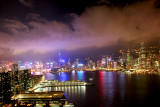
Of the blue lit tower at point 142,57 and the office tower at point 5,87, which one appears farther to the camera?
the blue lit tower at point 142,57

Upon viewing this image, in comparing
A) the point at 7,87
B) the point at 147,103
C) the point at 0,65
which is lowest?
the point at 147,103

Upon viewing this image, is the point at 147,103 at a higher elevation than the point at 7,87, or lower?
lower

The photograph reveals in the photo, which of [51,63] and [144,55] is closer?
[144,55]

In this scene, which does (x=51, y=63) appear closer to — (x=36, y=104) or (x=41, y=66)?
(x=41, y=66)

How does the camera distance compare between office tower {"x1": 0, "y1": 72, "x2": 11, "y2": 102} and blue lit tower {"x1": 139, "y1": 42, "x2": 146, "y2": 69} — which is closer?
office tower {"x1": 0, "y1": 72, "x2": 11, "y2": 102}

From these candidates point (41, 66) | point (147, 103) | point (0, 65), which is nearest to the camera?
point (147, 103)

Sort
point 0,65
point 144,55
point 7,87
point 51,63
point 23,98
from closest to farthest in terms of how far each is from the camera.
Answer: point 23,98
point 7,87
point 0,65
point 144,55
point 51,63

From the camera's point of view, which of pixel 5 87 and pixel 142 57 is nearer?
pixel 5 87

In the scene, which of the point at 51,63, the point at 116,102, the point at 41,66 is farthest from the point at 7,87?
the point at 51,63

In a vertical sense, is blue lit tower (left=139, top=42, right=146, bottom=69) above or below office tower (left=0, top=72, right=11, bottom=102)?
above

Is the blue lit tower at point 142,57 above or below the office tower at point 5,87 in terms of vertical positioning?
above

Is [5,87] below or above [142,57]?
below
